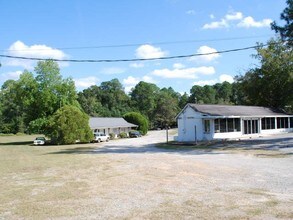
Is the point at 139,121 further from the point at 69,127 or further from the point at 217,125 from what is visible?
the point at 217,125

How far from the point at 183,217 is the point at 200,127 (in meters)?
34.6

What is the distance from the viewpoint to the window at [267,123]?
49.9 m

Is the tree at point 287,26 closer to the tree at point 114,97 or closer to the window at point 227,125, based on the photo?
the window at point 227,125

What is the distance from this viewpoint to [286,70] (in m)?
58.4

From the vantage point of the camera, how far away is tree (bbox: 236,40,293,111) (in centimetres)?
5903

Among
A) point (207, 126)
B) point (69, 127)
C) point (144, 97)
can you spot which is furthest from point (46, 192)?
point (144, 97)

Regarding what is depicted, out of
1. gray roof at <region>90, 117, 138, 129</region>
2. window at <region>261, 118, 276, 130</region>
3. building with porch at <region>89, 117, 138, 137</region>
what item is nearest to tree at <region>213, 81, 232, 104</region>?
building with porch at <region>89, 117, 138, 137</region>

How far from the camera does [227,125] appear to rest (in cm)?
4403

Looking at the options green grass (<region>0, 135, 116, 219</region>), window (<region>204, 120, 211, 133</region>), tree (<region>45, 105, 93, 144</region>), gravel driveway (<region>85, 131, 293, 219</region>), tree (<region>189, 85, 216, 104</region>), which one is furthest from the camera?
tree (<region>189, 85, 216, 104</region>)

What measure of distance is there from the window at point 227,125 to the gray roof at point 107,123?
28196 millimetres

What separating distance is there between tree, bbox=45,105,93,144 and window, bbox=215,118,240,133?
2094 cm

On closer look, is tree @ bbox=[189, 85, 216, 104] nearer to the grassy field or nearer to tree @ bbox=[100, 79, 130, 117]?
tree @ bbox=[100, 79, 130, 117]

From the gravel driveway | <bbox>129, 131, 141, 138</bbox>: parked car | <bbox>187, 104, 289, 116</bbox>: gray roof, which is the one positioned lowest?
the gravel driveway

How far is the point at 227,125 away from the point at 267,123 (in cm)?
974
